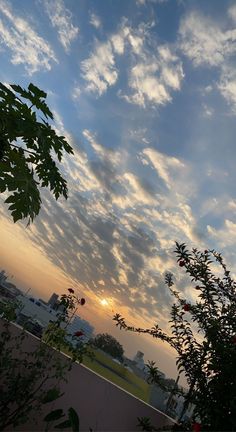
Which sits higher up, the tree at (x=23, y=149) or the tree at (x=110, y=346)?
the tree at (x=110, y=346)

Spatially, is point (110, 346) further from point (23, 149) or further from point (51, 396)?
point (23, 149)

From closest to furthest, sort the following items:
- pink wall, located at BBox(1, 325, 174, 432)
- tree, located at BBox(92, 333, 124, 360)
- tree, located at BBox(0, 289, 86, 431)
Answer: tree, located at BBox(0, 289, 86, 431)
pink wall, located at BBox(1, 325, 174, 432)
tree, located at BBox(92, 333, 124, 360)

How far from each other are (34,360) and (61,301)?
1.28 m

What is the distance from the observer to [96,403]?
5.57 m

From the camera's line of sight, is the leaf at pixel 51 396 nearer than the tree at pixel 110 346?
Yes

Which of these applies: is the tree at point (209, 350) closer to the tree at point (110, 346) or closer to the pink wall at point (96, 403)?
the pink wall at point (96, 403)

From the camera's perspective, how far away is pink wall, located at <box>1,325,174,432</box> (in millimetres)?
5453

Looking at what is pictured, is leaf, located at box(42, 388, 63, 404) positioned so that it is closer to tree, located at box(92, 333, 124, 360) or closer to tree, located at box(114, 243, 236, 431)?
tree, located at box(114, 243, 236, 431)

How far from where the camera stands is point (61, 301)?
647 cm

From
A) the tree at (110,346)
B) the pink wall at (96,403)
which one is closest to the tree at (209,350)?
the pink wall at (96,403)

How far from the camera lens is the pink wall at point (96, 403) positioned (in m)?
5.45

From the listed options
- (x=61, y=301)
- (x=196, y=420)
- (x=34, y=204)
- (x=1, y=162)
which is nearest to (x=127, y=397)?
(x=196, y=420)

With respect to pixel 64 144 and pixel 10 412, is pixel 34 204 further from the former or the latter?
pixel 10 412

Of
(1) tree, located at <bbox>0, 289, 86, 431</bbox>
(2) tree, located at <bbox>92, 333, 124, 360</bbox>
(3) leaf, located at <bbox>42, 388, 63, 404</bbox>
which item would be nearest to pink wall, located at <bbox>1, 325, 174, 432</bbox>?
(1) tree, located at <bbox>0, 289, 86, 431</bbox>
